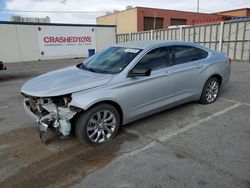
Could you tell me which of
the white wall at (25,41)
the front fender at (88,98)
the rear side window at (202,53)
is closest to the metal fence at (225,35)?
the rear side window at (202,53)

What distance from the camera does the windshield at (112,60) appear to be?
12.2ft

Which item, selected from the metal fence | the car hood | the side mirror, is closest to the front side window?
the side mirror

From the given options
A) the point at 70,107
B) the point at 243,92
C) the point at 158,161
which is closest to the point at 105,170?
the point at 158,161

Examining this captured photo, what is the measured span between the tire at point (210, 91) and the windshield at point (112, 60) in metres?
2.08

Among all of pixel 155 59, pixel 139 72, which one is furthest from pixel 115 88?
pixel 155 59

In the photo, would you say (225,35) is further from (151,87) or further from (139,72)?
(139,72)

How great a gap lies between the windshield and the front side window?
0.18 meters

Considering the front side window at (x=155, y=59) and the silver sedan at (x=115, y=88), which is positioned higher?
the front side window at (x=155, y=59)

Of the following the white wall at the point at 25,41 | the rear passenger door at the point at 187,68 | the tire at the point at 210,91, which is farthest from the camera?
the white wall at the point at 25,41

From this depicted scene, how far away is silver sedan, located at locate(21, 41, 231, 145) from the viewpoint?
10.3 ft

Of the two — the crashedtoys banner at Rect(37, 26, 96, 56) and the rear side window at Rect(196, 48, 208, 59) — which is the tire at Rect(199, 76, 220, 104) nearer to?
the rear side window at Rect(196, 48, 208, 59)

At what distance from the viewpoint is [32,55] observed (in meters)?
20.2

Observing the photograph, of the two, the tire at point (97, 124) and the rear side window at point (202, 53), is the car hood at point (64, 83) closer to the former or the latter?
the tire at point (97, 124)

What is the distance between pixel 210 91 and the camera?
516 centimetres
